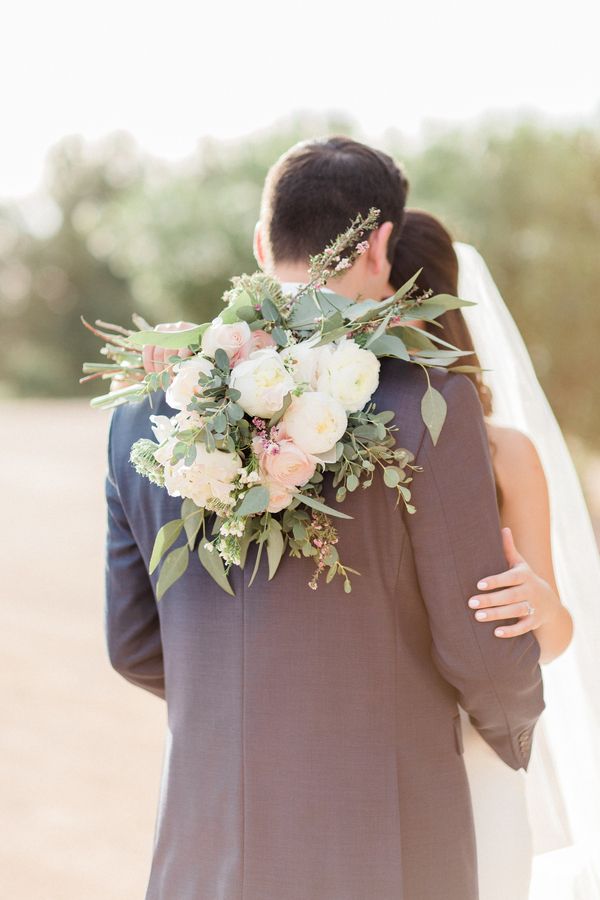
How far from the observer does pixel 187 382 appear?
1576mm

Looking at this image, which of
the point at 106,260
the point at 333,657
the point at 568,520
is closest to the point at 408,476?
the point at 333,657

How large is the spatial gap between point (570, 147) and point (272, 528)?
1138 cm

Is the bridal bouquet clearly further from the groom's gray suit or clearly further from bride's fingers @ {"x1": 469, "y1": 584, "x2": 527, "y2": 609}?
bride's fingers @ {"x1": 469, "y1": 584, "x2": 527, "y2": 609}

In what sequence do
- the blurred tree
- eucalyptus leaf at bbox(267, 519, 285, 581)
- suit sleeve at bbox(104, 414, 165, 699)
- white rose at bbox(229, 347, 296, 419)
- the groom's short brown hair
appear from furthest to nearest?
the blurred tree
suit sleeve at bbox(104, 414, 165, 699)
the groom's short brown hair
eucalyptus leaf at bbox(267, 519, 285, 581)
white rose at bbox(229, 347, 296, 419)

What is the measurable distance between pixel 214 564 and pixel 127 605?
1.52 feet

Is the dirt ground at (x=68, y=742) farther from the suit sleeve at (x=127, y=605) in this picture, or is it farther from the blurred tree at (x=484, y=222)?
the blurred tree at (x=484, y=222)

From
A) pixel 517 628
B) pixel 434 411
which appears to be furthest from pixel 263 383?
pixel 517 628

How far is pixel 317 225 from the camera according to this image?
1892 millimetres

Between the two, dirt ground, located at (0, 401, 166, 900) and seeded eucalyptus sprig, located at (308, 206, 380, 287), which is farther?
dirt ground, located at (0, 401, 166, 900)

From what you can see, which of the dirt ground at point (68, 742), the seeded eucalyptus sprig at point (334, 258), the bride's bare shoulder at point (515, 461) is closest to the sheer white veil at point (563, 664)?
the bride's bare shoulder at point (515, 461)

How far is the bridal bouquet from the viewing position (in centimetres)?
155

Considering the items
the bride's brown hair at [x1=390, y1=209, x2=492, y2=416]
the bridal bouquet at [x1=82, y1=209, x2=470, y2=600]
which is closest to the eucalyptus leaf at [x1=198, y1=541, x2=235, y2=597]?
the bridal bouquet at [x1=82, y1=209, x2=470, y2=600]

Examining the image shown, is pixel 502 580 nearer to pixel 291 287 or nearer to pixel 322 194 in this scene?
pixel 291 287

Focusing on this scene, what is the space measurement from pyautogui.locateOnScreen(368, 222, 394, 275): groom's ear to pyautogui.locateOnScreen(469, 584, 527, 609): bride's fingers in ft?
2.28
